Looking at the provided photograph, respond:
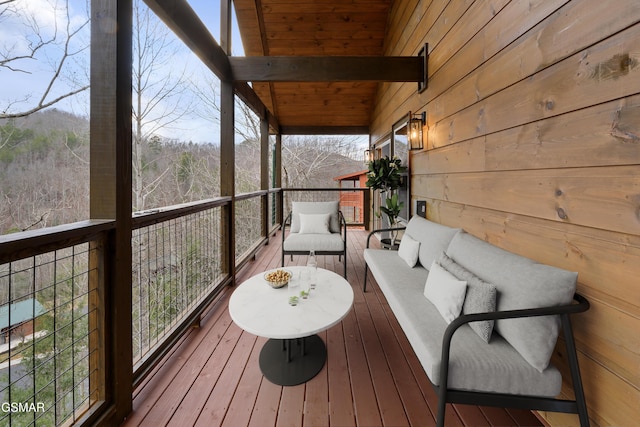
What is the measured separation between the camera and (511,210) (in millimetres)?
1593

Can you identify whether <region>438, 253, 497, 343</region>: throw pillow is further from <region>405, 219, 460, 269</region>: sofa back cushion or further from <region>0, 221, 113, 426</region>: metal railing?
<region>0, 221, 113, 426</region>: metal railing

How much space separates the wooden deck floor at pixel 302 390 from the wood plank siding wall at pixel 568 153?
632 mm

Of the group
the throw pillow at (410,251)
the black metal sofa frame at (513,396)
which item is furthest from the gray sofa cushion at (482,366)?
the throw pillow at (410,251)

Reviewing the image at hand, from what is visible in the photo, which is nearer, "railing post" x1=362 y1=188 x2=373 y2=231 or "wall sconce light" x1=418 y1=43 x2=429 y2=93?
"wall sconce light" x1=418 y1=43 x2=429 y2=93

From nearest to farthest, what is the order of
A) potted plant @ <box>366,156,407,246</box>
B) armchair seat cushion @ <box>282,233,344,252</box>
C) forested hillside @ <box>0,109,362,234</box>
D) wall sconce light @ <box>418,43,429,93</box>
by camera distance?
forested hillside @ <box>0,109,362,234</box>
wall sconce light @ <box>418,43,429,93</box>
armchair seat cushion @ <box>282,233,344,252</box>
potted plant @ <box>366,156,407,246</box>

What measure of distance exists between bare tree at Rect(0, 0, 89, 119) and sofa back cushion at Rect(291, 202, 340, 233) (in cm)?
290

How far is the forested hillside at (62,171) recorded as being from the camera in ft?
8.92

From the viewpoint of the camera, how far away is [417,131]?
3.04 meters

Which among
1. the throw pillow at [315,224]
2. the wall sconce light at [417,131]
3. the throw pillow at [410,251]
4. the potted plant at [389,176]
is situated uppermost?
the wall sconce light at [417,131]

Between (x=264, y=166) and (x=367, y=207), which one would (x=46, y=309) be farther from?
(x=367, y=207)

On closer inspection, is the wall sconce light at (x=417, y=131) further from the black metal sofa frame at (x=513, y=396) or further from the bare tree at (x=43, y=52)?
the bare tree at (x=43, y=52)

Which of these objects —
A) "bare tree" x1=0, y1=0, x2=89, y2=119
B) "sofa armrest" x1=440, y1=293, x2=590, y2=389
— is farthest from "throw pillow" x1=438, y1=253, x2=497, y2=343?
"bare tree" x1=0, y1=0, x2=89, y2=119

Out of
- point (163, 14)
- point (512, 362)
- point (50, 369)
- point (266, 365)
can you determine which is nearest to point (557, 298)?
point (512, 362)

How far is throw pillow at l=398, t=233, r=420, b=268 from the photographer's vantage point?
2.38 meters
